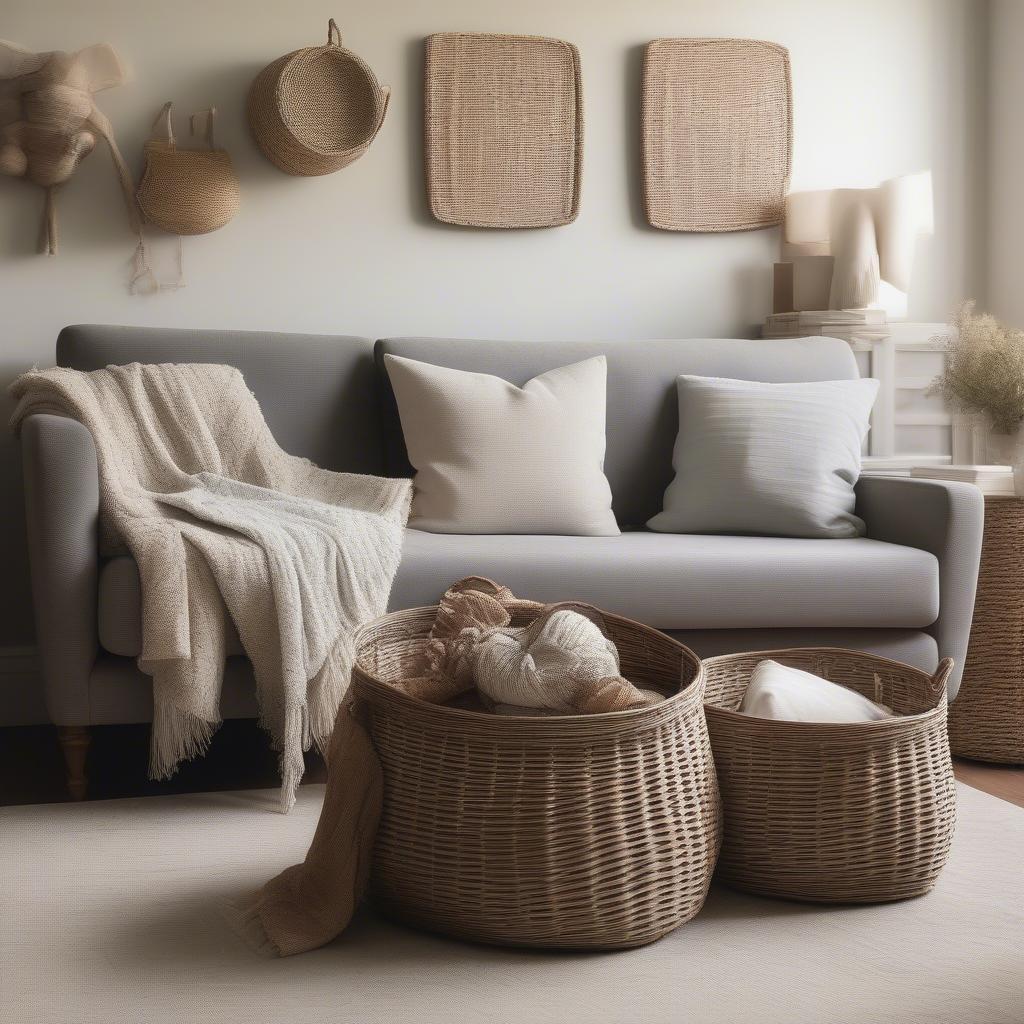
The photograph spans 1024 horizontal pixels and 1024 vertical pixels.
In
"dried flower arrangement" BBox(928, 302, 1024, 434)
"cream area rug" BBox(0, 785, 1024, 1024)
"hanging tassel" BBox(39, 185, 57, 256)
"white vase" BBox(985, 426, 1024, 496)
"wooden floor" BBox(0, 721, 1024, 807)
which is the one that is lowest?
"wooden floor" BBox(0, 721, 1024, 807)

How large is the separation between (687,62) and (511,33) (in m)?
0.50

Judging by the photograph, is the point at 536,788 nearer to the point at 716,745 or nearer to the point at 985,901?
the point at 716,745

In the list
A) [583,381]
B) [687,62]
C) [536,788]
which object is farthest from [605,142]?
[536,788]

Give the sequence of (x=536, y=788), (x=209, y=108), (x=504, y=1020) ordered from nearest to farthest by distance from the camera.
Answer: (x=504, y=1020) → (x=536, y=788) → (x=209, y=108)

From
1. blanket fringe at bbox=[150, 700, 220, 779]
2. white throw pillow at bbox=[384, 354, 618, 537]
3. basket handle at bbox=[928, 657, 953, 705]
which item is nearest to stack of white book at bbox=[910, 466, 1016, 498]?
white throw pillow at bbox=[384, 354, 618, 537]

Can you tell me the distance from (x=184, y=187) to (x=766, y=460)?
156 cm

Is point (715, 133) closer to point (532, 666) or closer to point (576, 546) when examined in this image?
point (576, 546)

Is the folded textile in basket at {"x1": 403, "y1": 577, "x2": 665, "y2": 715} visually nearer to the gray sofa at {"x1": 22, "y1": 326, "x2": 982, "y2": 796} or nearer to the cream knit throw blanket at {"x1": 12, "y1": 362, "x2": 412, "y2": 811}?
the cream knit throw blanket at {"x1": 12, "y1": 362, "x2": 412, "y2": 811}

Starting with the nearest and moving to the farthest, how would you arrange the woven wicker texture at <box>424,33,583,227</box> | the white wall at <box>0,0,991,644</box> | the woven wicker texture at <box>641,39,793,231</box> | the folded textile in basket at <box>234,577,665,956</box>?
the folded textile in basket at <box>234,577,665,956</box>
the white wall at <box>0,0,991,644</box>
the woven wicker texture at <box>424,33,583,227</box>
the woven wicker texture at <box>641,39,793,231</box>

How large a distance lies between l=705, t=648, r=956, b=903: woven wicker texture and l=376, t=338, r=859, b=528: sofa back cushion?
1.31 meters

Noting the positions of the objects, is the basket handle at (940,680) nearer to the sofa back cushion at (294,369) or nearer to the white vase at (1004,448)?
the white vase at (1004,448)

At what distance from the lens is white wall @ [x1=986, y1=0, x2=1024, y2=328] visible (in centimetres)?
346

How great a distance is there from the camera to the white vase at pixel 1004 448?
2.66 meters

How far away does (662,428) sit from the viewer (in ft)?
9.80
